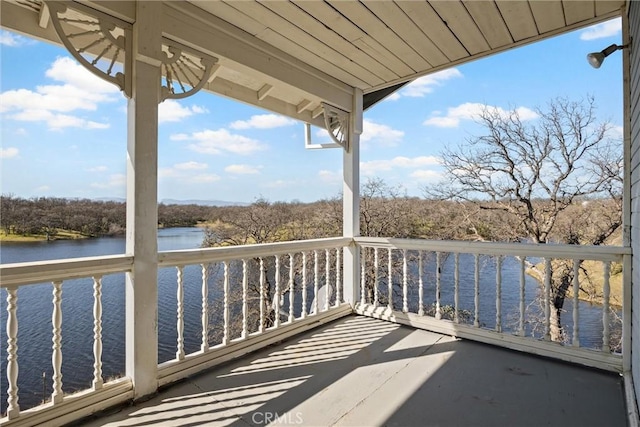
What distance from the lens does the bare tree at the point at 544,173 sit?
21.1 feet

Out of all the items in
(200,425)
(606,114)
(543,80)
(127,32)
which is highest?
(543,80)

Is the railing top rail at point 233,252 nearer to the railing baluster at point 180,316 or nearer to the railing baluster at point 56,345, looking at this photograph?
the railing baluster at point 180,316

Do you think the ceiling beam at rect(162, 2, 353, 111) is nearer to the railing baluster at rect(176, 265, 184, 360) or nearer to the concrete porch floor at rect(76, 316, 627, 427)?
the railing baluster at rect(176, 265, 184, 360)

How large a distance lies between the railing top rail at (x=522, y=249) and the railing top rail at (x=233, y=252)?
32.5 inches

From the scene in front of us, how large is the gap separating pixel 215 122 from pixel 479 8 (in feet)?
32.3

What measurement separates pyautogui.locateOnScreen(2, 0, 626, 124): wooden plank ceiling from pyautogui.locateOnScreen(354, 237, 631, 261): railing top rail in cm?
171

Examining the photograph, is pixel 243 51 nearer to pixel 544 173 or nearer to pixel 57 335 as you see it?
pixel 57 335

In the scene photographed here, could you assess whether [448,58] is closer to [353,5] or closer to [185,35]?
[353,5]

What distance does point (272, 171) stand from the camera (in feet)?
35.8

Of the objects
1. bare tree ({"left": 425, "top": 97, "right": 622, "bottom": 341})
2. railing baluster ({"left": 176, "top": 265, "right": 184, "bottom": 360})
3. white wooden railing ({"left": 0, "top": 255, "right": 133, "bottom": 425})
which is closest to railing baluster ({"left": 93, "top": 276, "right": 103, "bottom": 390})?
white wooden railing ({"left": 0, "top": 255, "right": 133, "bottom": 425})

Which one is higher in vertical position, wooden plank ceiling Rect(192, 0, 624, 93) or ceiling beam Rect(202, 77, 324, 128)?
wooden plank ceiling Rect(192, 0, 624, 93)

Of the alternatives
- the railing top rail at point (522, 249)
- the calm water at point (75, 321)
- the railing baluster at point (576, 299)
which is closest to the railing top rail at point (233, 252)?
the calm water at point (75, 321)

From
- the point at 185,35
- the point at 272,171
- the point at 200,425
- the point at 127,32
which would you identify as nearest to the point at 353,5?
the point at 185,35

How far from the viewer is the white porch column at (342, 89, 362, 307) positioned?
12.0 ft
